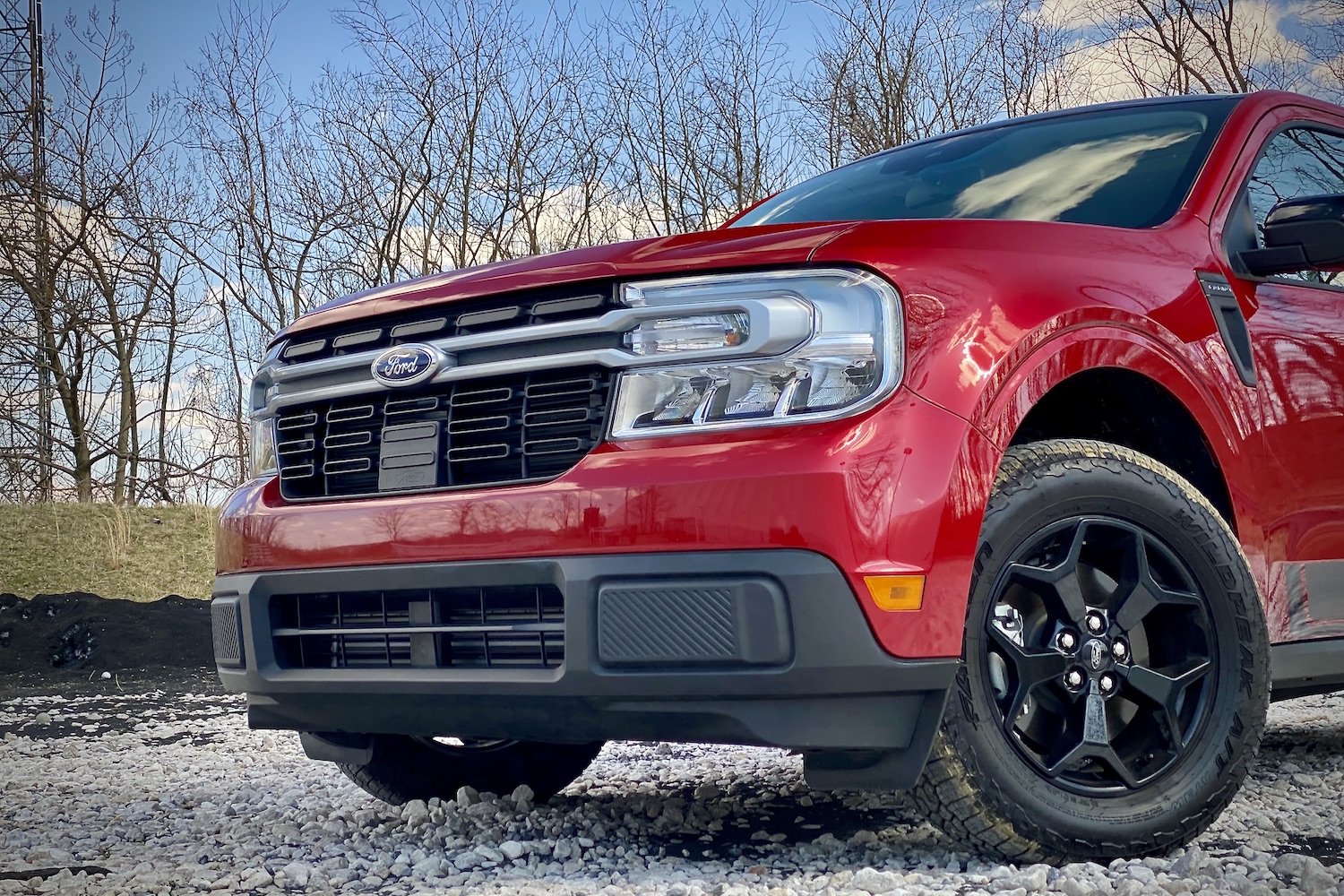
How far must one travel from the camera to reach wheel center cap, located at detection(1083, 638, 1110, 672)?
260 cm

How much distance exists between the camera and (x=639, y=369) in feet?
8.02

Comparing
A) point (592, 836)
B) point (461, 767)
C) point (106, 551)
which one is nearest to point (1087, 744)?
point (592, 836)

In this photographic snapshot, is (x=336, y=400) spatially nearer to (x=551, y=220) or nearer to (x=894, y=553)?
(x=894, y=553)

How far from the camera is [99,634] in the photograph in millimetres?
9000

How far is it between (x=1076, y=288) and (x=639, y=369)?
0.96 m

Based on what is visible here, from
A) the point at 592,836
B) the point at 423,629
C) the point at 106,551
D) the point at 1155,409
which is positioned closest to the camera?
the point at 423,629

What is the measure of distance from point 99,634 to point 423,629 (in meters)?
7.34

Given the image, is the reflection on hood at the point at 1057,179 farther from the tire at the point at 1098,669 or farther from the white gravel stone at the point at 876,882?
the white gravel stone at the point at 876,882

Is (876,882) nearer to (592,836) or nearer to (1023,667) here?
(1023,667)

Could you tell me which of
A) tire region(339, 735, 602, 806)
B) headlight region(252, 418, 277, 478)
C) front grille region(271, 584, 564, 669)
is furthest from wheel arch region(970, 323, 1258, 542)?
headlight region(252, 418, 277, 478)

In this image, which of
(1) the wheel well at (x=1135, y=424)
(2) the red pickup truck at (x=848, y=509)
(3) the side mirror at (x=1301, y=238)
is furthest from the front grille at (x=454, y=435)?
(3) the side mirror at (x=1301, y=238)

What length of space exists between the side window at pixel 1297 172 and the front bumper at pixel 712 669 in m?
1.84

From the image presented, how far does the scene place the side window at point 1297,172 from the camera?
347 centimetres

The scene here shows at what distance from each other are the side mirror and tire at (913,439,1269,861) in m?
0.76
